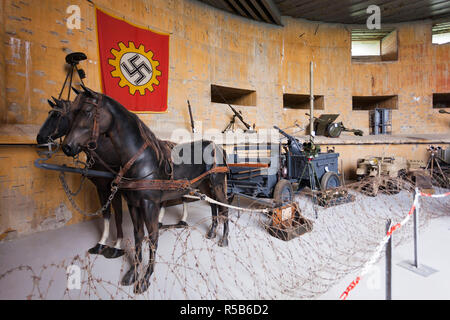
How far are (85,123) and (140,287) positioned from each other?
5.10ft

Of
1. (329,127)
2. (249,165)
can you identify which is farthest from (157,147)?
(329,127)

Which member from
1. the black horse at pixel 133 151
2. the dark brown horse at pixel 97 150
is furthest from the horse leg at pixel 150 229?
the dark brown horse at pixel 97 150

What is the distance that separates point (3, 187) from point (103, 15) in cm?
386

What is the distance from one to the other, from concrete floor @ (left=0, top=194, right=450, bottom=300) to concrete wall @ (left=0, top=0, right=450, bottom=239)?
979 mm

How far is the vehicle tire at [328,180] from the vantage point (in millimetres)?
5176

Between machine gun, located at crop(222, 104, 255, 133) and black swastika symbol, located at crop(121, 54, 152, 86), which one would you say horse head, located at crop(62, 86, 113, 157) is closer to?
black swastika symbol, located at crop(121, 54, 152, 86)

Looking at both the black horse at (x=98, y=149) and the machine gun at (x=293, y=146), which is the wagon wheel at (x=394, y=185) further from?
the black horse at (x=98, y=149)

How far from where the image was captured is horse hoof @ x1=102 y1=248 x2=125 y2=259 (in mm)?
2925

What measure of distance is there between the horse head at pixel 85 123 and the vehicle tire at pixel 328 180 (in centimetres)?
452

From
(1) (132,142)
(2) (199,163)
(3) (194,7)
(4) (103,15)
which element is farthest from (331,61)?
(1) (132,142)

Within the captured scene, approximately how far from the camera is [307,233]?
360 centimetres

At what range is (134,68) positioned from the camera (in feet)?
17.4

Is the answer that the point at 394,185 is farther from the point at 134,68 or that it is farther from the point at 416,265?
the point at 134,68

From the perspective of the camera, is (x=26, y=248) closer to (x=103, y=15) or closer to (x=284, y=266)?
(x=284, y=266)
